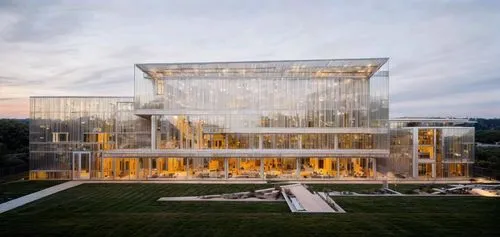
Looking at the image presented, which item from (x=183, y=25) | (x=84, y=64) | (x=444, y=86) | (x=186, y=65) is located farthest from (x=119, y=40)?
(x=444, y=86)

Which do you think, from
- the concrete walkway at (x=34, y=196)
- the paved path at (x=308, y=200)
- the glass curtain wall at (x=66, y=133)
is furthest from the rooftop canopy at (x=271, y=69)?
the concrete walkway at (x=34, y=196)

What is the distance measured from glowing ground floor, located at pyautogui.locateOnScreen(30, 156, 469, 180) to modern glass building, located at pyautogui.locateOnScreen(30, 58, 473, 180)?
0.11 m

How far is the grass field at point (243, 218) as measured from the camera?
18.4 m

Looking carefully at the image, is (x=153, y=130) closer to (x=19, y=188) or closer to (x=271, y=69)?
(x=19, y=188)

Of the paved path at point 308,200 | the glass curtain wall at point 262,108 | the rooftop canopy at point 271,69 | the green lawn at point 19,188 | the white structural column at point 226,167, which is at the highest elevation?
the rooftop canopy at point 271,69

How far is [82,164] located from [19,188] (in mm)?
7724

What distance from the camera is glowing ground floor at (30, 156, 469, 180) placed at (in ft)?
135

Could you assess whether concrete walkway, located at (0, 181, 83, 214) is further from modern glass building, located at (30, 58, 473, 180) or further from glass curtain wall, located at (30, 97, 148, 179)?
modern glass building, located at (30, 58, 473, 180)

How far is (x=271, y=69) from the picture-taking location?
41281mm

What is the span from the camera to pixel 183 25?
143ft

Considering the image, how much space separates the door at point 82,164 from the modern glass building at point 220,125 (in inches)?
4.4

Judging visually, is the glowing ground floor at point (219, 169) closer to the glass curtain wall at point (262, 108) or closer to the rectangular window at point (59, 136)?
the glass curtain wall at point (262, 108)

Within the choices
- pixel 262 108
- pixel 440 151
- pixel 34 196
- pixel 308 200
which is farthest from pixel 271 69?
pixel 34 196

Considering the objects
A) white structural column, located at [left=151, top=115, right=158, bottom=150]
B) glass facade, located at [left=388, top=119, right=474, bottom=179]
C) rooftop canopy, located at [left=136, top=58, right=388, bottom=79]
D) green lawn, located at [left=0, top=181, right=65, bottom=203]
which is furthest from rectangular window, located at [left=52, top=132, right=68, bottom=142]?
glass facade, located at [left=388, top=119, right=474, bottom=179]
